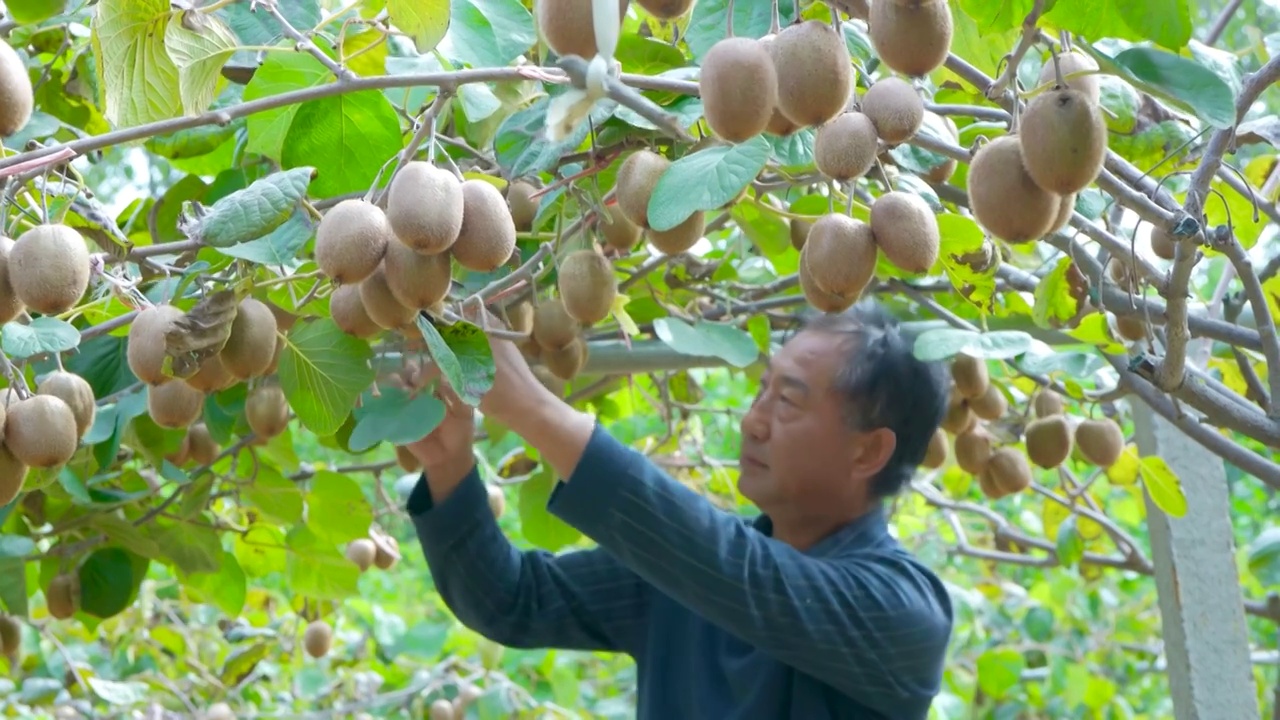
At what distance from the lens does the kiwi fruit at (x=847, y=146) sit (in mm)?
835

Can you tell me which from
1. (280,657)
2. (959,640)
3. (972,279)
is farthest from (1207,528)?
(280,657)

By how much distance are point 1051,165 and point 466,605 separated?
1.06 metres

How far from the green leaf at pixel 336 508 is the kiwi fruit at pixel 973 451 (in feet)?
2.58

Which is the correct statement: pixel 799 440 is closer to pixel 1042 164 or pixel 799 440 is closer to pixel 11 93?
pixel 1042 164

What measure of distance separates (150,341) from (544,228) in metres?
0.45

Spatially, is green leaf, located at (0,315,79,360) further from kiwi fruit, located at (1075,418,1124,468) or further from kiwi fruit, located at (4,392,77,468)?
kiwi fruit, located at (1075,418,1124,468)

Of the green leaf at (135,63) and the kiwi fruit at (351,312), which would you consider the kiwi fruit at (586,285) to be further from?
the green leaf at (135,63)

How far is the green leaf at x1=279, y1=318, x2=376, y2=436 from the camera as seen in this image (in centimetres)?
108

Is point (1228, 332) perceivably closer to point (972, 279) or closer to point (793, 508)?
point (972, 279)

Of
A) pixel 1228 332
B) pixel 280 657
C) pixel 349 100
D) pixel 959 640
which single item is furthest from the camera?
pixel 959 640

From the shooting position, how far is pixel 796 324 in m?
1.88

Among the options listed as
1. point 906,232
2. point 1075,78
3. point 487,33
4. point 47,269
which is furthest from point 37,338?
point 1075,78

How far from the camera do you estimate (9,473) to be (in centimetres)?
93

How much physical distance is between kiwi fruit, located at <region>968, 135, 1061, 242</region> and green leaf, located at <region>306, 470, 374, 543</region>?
1063mm
